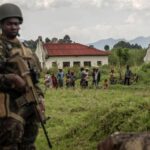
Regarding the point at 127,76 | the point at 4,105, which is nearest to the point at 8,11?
the point at 4,105

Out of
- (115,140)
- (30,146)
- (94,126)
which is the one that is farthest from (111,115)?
(115,140)

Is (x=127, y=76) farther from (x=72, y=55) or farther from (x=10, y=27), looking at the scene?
(x=72, y=55)

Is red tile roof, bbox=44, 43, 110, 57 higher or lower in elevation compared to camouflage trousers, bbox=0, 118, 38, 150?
higher

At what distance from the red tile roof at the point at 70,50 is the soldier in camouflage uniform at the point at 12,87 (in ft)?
190

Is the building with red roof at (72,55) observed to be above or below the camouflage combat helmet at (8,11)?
below

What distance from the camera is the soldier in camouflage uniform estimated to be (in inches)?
219

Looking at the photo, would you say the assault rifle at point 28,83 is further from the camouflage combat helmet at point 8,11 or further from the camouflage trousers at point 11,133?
the camouflage combat helmet at point 8,11

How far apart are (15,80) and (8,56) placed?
12.6 inches

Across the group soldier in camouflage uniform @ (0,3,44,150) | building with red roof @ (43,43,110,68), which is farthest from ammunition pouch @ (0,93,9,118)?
building with red roof @ (43,43,110,68)

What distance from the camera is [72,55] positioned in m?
64.7

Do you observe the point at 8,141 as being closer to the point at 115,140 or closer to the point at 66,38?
the point at 115,140

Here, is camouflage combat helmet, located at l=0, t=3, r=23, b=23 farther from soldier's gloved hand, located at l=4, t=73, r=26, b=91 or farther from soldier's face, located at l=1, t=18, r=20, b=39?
soldier's gloved hand, located at l=4, t=73, r=26, b=91

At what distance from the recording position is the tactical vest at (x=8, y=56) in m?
5.61

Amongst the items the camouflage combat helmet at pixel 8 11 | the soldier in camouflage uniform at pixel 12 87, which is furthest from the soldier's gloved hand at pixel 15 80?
the camouflage combat helmet at pixel 8 11
